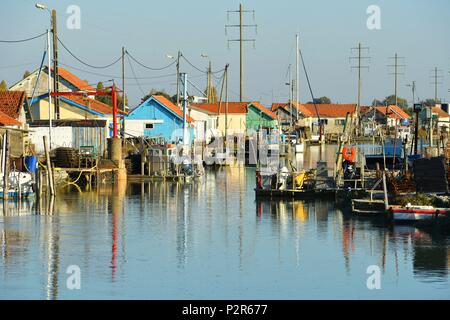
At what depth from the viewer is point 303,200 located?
4212 centimetres

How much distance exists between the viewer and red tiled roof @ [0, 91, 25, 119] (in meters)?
52.1

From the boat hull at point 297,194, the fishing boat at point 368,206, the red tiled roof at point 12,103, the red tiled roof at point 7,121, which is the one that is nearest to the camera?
the fishing boat at point 368,206

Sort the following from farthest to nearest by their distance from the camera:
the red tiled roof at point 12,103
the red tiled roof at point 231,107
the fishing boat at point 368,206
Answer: the red tiled roof at point 231,107
the red tiled roof at point 12,103
the fishing boat at point 368,206

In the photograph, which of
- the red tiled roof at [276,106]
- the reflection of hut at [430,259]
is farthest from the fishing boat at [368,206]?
the red tiled roof at [276,106]

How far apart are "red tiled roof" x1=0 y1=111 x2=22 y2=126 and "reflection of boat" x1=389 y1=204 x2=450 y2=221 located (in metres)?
20.6

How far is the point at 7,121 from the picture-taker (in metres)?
47.6

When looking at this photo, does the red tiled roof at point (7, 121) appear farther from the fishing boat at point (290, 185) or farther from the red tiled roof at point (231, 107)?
the red tiled roof at point (231, 107)

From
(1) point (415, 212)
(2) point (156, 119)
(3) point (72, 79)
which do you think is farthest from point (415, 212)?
(3) point (72, 79)

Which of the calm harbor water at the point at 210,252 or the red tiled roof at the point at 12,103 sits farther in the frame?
the red tiled roof at the point at 12,103

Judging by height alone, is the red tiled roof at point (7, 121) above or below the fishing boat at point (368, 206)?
above

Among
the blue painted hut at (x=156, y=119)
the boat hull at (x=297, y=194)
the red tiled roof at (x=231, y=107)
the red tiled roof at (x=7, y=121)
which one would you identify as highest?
the red tiled roof at (x=231, y=107)

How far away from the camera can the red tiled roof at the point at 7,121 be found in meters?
47.1

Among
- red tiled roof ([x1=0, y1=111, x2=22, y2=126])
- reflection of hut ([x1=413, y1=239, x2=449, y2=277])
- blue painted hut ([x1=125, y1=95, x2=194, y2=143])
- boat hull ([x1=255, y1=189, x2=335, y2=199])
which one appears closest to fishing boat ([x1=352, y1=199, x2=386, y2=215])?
boat hull ([x1=255, y1=189, x2=335, y2=199])

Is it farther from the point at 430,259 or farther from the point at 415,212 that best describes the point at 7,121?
the point at 430,259
